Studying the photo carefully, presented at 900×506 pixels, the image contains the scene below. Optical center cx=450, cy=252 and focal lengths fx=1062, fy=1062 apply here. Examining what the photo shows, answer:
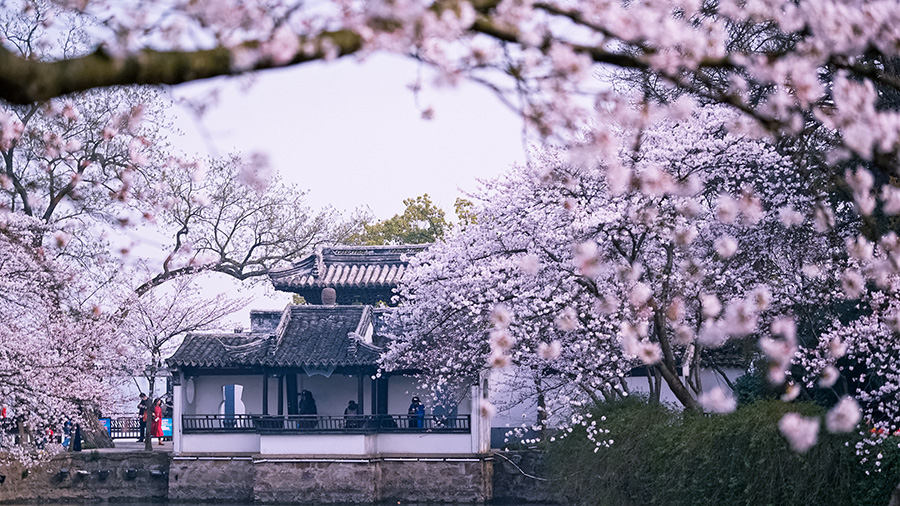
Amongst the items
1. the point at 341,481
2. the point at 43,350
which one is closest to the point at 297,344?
the point at 341,481

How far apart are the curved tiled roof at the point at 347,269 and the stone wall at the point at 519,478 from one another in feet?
22.8

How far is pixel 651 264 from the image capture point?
46.7 ft

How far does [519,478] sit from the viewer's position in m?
22.7

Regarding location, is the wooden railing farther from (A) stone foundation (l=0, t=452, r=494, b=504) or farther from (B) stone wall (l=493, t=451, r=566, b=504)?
(B) stone wall (l=493, t=451, r=566, b=504)

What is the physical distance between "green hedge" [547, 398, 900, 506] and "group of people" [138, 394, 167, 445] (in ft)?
45.4

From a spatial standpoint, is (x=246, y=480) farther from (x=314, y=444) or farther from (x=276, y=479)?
(x=314, y=444)

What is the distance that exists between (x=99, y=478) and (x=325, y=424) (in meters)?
5.24

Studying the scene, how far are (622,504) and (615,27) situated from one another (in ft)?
31.5

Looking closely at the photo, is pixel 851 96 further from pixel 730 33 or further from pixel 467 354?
pixel 467 354

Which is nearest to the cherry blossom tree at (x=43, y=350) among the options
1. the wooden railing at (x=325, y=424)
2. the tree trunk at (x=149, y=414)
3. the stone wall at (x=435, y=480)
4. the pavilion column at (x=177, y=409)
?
the tree trunk at (x=149, y=414)

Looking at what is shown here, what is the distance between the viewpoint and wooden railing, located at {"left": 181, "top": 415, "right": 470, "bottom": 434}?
23.1 m

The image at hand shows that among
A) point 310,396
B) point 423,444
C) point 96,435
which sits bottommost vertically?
point 423,444

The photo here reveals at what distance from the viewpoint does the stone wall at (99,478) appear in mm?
23203

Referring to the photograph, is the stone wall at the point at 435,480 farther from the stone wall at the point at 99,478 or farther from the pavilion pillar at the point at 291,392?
the stone wall at the point at 99,478
